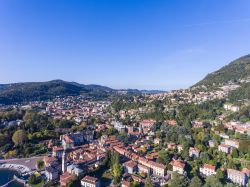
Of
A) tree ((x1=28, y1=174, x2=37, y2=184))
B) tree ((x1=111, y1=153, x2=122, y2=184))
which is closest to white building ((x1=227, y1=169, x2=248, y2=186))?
tree ((x1=111, y1=153, x2=122, y2=184))

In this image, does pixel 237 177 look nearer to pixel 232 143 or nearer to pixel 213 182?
pixel 213 182

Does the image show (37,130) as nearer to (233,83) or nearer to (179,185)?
(179,185)

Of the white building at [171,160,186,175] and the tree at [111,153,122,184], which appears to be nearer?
the tree at [111,153,122,184]

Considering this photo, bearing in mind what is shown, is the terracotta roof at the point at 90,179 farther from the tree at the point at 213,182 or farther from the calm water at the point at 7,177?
the tree at the point at 213,182

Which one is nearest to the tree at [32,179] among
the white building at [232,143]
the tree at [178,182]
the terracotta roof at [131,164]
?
the terracotta roof at [131,164]

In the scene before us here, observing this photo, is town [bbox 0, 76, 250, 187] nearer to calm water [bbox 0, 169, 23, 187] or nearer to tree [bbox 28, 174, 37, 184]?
tree [bbox 28, 174, 37, 184]

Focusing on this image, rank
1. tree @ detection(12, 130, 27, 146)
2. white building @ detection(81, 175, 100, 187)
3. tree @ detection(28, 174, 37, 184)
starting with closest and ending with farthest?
white building @ detection(81, 175, 100, 187) → tree @ detection(28, 174, 37, 184) → tree @ detection(12, 130, 27, 146)

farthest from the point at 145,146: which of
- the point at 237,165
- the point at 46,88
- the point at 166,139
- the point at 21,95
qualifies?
the point at 46,88

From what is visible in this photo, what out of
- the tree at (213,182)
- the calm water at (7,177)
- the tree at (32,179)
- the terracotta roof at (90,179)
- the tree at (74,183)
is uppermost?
the tree at (213,182)
